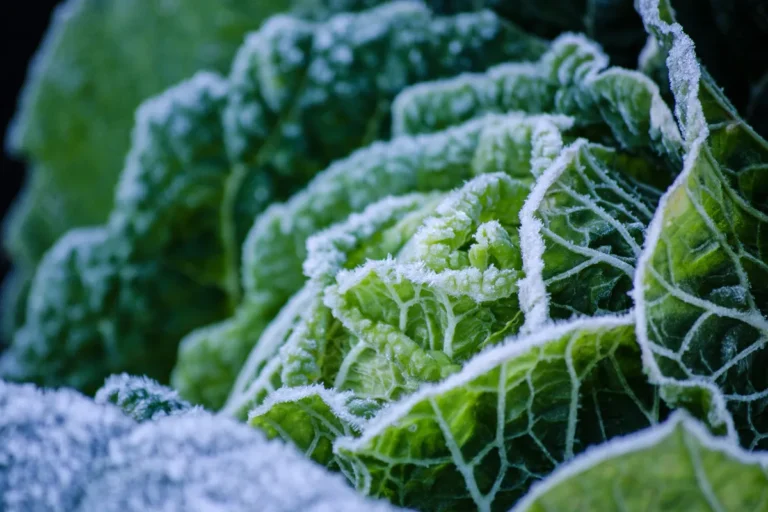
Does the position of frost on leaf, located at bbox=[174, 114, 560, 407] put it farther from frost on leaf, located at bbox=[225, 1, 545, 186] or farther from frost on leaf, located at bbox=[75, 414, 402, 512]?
frost on leaf, located at bbox=[75, 414, 402, 512]

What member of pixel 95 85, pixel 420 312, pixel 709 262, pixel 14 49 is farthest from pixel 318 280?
pixel 14 49

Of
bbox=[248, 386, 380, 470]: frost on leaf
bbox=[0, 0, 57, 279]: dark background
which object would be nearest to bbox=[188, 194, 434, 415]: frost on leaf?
bbox=[248, 386, 380, 470]: frost on leaf

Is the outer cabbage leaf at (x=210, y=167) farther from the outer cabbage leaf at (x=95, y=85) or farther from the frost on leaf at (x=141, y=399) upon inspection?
the frost on leaf at (x=141, y=399)

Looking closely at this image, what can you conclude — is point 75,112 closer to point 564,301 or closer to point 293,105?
point 293,105

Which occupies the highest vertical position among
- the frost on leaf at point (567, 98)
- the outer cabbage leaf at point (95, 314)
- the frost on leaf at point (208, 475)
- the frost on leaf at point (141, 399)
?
the frost on leaf at point (567, 98)

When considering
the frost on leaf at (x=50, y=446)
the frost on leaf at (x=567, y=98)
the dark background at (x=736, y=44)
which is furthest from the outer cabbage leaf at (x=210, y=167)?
the frost on leaf at (x=50, y=446)

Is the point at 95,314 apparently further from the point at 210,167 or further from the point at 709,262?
the point at 709,262
